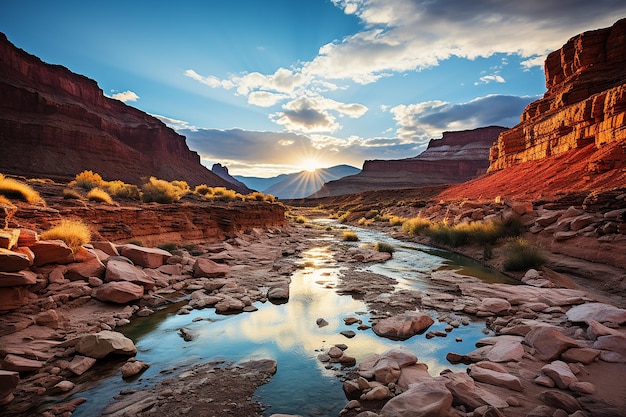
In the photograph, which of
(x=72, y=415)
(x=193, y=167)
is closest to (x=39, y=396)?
(x=72, y=415)

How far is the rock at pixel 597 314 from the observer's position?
5496 mm

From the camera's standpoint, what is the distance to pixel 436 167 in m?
127

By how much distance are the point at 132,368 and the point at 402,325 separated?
4.74 meters

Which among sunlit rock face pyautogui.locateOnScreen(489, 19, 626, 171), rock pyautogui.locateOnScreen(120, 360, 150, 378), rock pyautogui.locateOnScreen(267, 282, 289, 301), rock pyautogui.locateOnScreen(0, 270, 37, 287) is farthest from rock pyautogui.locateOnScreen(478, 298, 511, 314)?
sunlit rock face pyautogui.locateOnScreen(489, 19, 626, 171)

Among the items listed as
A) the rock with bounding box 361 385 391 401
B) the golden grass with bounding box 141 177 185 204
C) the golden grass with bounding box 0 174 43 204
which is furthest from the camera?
the golden grass with bounding box 141 177 185 204

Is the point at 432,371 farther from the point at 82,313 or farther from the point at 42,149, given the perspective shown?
the point at 42,149

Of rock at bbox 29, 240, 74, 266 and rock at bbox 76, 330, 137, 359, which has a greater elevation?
rock at bbox 29, 240, 74, 266

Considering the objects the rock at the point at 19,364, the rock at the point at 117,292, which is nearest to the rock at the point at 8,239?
the rock at the point at 117,292

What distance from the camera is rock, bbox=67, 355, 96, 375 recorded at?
4.45m

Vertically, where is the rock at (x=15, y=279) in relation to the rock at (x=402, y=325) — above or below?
above

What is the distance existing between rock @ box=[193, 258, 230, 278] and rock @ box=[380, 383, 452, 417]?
24.9 feet

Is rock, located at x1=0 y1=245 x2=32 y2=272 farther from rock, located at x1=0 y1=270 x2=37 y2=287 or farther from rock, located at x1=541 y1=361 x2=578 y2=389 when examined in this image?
rock, located at x1=541 y1=361 x2=578 y2=389

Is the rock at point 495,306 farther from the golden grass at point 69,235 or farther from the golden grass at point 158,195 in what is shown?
the golden grass at point 158,195

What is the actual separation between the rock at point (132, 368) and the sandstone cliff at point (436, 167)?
110 m
